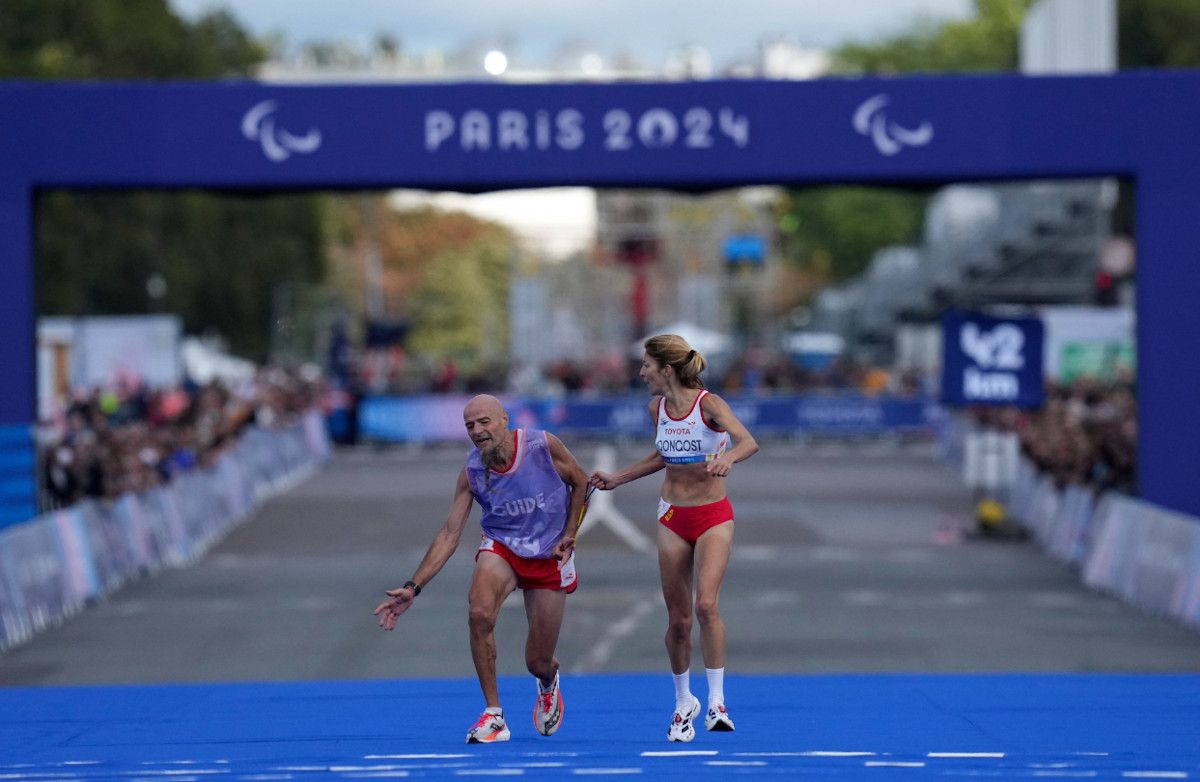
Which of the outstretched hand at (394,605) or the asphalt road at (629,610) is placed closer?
the outstretched hand at (394,605)

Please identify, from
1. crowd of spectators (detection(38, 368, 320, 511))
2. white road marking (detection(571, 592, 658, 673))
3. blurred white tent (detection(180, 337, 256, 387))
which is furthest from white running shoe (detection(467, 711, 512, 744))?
blurred white tent (detection(180, 337, 256, 387))

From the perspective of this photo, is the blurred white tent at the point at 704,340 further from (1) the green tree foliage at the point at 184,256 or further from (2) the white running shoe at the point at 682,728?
(2) the white running shoe at the point at 682,728

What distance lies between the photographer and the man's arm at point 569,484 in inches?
388

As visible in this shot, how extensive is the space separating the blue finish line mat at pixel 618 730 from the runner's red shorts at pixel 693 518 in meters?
1.04

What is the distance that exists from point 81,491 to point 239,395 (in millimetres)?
17680

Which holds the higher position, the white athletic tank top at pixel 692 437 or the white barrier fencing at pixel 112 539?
the white athletic tank top at pixel 692 437


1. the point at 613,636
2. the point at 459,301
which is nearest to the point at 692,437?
the point at 613,636

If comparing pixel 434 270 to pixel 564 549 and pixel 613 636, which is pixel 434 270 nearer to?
pixel 613 636

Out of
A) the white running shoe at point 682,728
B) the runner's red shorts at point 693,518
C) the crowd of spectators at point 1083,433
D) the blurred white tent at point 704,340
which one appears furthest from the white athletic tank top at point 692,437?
the blurred white tent at point 704,340

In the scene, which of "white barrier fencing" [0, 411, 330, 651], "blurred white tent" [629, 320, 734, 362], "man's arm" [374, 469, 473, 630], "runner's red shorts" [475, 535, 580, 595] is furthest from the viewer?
"blurred white tent" [629, 320, 734, 362]

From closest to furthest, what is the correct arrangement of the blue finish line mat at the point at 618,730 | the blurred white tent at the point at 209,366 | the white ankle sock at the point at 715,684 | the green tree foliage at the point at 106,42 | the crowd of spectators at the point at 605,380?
the blue finish line mat at the point at 618,730 → the white ankle sock at the point at 715,684 → the crowd of spectators at the point at 605,380 → the green tree foliage at the point at 106,42 → the blurred white tent at the point at 209,366

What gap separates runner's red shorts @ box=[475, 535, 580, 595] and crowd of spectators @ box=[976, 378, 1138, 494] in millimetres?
10888

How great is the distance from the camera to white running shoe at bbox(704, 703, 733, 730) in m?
10.1

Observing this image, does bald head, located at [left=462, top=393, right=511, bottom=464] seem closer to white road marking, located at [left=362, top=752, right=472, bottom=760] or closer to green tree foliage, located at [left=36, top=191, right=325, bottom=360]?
white road marking, located at [left=362, top=752, right=472, bottom=760]
